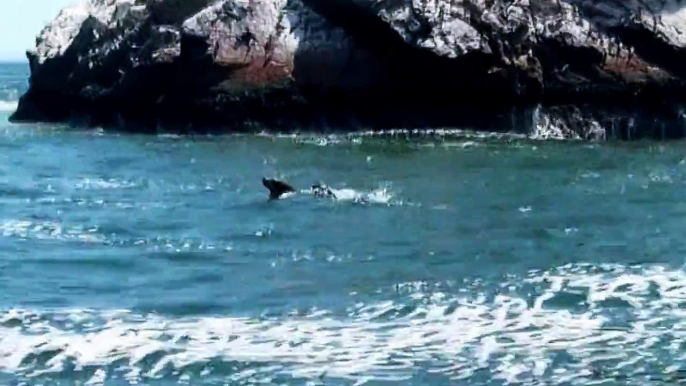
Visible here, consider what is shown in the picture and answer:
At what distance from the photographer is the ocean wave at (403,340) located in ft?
50.2

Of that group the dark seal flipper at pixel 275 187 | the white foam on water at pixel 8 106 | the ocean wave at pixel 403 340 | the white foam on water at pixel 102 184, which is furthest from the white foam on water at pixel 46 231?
the white foam on water at pixel 8 106

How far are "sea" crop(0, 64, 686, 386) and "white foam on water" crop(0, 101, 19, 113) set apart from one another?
33169mm

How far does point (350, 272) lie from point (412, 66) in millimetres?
27078

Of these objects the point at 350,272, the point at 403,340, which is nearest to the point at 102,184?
the point at 350,272

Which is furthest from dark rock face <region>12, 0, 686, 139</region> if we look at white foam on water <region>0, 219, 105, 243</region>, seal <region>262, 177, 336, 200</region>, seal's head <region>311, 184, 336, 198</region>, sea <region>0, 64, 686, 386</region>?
white foam on water <region>0, 219, 105, 243</region>

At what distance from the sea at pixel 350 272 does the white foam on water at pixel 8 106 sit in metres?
33.2

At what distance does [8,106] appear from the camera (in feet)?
251

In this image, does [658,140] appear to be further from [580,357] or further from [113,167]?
[580,357]

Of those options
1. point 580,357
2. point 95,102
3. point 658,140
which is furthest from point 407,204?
point 95,102

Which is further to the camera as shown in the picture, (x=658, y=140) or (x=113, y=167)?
(x=658, y=140)

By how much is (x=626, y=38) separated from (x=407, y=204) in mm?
21498

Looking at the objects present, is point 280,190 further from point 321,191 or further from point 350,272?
point 350,272

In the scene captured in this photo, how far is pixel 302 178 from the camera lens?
3578cm

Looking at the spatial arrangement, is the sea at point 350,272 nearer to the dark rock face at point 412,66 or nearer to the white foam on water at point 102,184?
the white foam on water at point 102,184
